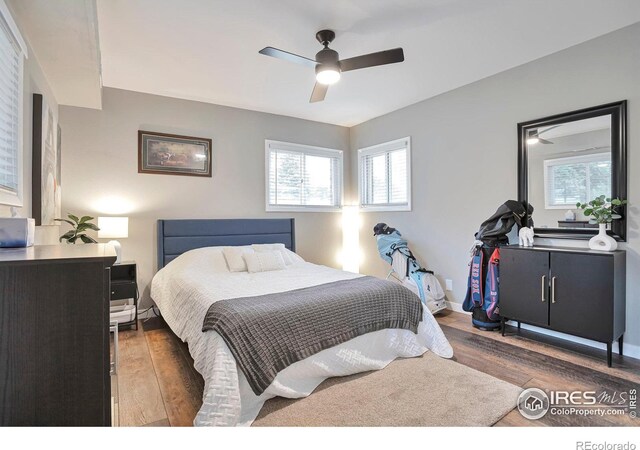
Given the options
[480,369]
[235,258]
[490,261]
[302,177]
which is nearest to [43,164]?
[235,258]

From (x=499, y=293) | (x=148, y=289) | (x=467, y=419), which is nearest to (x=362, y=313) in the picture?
(x=467, y=419)

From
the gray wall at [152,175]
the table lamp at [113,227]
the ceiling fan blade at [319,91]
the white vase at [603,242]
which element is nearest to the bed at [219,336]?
the gray wall at [152,175]

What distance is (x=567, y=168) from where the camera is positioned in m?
3.06

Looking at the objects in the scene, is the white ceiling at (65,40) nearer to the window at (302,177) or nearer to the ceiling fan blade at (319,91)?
the ceiling fan blade at (319,91)

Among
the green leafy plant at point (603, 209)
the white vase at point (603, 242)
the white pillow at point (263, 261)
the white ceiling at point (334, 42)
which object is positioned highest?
the white ceiling at point (334, 42)

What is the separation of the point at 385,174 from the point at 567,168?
2312 millimetres

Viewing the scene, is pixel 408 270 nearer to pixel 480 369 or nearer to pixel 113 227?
pixel 480 369

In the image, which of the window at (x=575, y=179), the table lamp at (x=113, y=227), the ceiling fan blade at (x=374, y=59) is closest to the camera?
the ceiling fan blade at (x=374, y=59)

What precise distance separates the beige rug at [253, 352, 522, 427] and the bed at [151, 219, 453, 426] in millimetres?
84

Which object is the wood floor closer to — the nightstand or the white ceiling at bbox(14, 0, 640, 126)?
the nightstand

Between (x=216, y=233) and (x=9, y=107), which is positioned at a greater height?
(x=9, y=107)

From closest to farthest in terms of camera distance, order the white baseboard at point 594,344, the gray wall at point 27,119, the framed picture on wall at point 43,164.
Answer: the gray wall at point 27,119
the framed picture on wall at point 43,164
the white baseboard at point 594,344

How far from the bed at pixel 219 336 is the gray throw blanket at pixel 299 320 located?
0.21 ft

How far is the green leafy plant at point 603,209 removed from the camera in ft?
8.80
